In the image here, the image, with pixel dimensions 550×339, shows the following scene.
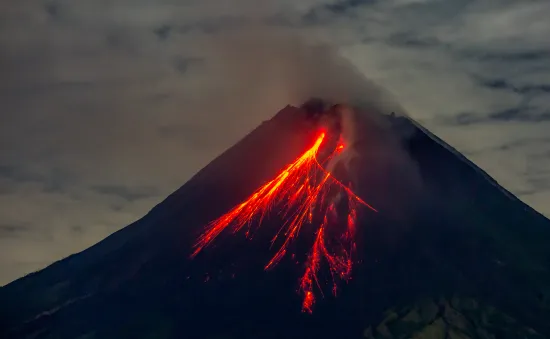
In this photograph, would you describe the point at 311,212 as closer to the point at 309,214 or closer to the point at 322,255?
the point at 309,214

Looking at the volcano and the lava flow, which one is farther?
the lava flow

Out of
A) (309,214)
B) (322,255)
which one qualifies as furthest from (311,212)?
(322,255)

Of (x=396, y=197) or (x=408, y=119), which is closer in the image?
(x=396, y=197)

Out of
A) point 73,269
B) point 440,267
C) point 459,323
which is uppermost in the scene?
point 73,269

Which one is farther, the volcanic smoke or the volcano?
the volcanic smoke

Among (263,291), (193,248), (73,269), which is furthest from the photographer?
(73,269)

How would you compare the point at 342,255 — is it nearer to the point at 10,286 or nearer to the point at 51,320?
the point at 51,320

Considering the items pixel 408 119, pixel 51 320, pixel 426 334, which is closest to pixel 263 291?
pixel 426 334
